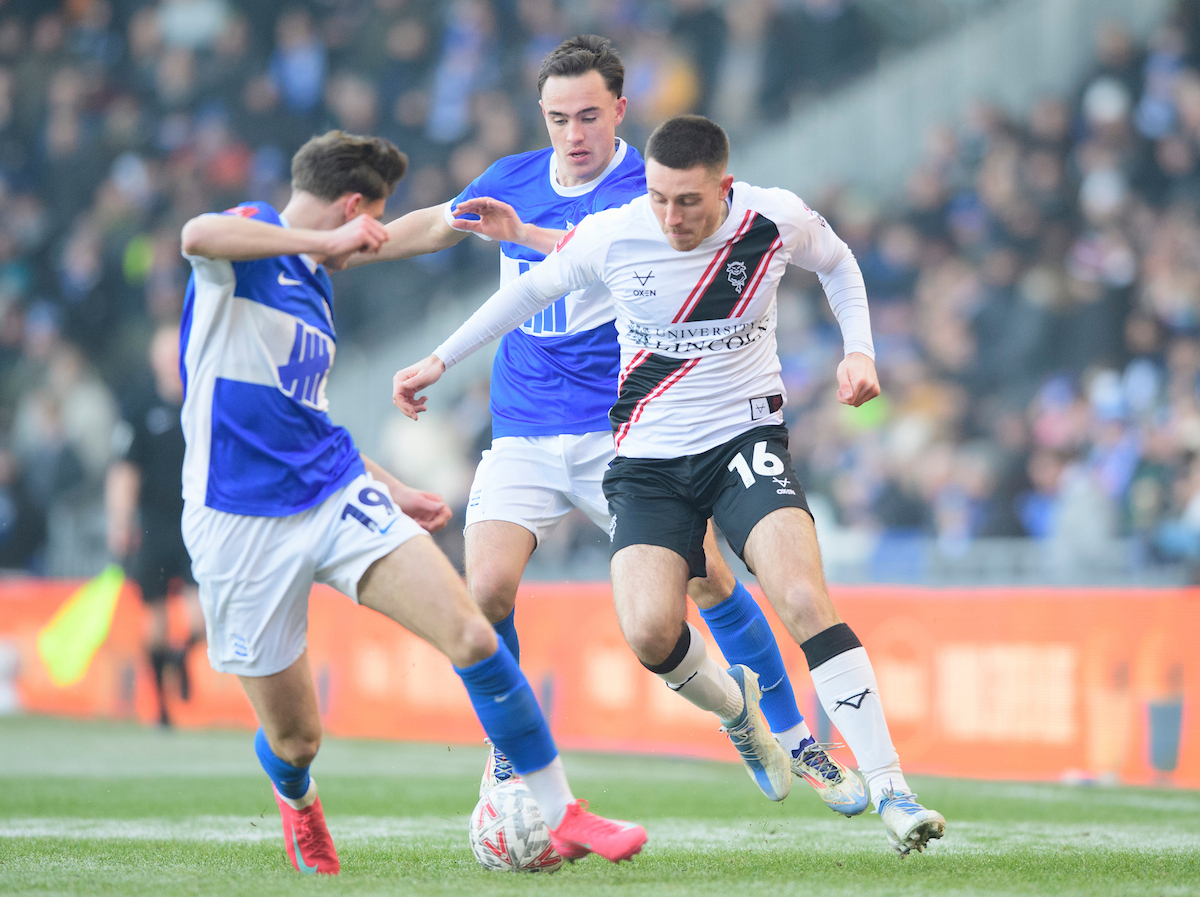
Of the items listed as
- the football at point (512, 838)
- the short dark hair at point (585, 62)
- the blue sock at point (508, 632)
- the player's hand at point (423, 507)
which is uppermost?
the short dark hair at point (585, 62)

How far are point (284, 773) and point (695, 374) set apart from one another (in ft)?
6.41

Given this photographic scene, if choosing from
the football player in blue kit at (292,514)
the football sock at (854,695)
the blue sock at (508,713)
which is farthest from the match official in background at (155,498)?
the football sock at (854,695)

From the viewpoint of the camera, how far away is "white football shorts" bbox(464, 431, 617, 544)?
5676 mm

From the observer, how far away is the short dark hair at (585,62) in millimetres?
5586

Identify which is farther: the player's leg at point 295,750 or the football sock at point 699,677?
the football sock at point 699,677

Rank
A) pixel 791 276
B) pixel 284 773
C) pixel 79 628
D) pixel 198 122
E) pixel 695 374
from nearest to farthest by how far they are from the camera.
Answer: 1. pixel 284 773
2. pixel 695 374
3. pixel 79 628
4. pixel 791 276
5. pixel 198 122

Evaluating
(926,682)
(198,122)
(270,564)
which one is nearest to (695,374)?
(270,564)

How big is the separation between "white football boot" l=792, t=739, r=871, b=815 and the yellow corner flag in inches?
331

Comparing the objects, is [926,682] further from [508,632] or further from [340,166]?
[340,166]

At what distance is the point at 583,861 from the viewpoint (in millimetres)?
5406

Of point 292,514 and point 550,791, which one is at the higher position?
point 292,514

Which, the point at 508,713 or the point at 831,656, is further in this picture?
the point at 831,656

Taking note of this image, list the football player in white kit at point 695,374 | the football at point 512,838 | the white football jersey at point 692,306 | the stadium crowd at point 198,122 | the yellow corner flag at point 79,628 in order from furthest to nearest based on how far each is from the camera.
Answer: the stadium crowd at point 198,122, the yellow corner flag at point 79,628, the white football jersey at point 692,306, the football at point 512,838, the football player in white kit at point 695,374

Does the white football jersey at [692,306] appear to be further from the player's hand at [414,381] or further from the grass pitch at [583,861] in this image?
the grass pitch at [583,861]
